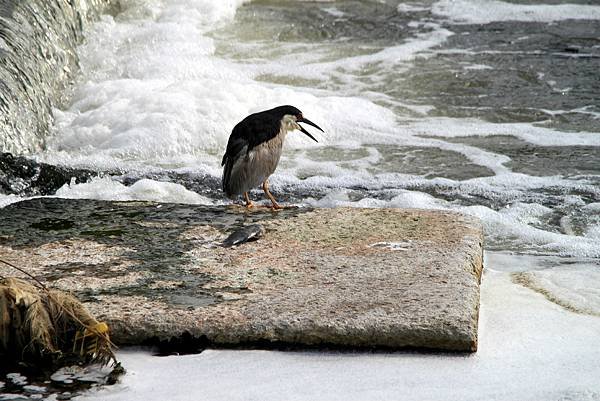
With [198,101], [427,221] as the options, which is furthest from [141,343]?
[198,101]

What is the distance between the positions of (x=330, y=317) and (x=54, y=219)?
1935mm

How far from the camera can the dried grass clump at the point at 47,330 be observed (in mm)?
3607

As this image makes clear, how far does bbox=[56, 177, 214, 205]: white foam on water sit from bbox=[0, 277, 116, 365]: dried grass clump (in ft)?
9.20

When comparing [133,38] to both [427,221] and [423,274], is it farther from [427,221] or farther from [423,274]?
[423,274]

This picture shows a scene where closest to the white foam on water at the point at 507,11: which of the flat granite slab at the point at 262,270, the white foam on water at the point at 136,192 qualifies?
the white foam on water at the point at 136,192

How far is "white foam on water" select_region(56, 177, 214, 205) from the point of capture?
21.4 ft

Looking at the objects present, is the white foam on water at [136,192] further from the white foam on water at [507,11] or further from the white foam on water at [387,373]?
the white foam on water at [507,11]

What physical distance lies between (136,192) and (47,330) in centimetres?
295

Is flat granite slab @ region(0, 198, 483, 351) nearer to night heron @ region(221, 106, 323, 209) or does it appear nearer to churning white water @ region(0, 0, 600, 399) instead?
churning white water @ region(0, 0, 600, 399)

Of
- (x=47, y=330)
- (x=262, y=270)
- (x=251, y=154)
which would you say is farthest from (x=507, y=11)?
(x=47, y=330)

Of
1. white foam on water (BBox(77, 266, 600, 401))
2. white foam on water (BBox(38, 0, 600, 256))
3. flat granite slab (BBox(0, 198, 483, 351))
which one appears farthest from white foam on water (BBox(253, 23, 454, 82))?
white foam on water (BBox(77, 266, 600, 401))

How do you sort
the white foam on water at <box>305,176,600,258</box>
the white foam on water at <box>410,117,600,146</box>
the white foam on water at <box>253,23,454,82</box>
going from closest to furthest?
the white foam on water at <box>305,176,600,258</box> < the white foam on water at <box>410,117,600,146</box> < the white foam on water at <box>253,23,454,82</box>

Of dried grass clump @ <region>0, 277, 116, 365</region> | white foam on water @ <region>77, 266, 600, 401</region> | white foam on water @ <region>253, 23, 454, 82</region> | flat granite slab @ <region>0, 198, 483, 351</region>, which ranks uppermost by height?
dried grass clump @ <region>0, 277, 116, 365</region>

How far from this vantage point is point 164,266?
4.49 metres
